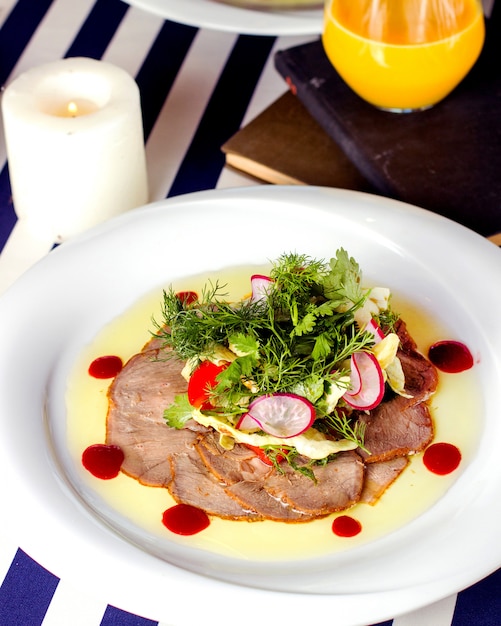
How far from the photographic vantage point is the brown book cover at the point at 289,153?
7.25 feet

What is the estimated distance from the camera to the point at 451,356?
1.72 metres

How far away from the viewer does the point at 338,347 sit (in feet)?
4.97

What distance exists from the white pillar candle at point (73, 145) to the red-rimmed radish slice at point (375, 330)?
0.73 metres

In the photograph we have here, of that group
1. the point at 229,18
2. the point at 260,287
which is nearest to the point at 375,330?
the point at 260,287

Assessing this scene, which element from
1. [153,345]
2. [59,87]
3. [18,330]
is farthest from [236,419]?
[59,87]

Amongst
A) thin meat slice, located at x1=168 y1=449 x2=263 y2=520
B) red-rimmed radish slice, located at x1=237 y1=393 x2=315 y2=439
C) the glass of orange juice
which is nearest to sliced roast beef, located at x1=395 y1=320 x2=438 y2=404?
red-rimmed radish slice, located at x1=237 y1=393 x2=315 y2=439

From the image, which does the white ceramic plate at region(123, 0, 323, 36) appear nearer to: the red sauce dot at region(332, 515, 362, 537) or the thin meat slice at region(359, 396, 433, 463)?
the thin meat slice at region(359, 396, 433, 463)

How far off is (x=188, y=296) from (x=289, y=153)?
1.90ft

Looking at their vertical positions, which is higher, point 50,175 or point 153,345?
point 50,175

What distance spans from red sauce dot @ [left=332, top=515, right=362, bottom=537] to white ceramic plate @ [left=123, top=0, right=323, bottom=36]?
1.18 m

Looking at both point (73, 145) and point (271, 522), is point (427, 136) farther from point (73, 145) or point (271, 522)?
point (271, 522)

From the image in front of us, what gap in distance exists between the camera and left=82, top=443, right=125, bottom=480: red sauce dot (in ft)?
5.05

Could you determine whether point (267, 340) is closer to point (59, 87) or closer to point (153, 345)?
point (153, 345)

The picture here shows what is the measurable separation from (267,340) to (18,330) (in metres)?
0.50
